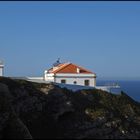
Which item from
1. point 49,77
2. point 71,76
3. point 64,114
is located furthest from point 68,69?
point 64,114

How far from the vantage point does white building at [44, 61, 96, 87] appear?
62094 millimetres

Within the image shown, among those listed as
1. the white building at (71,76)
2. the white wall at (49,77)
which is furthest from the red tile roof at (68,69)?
the white wall at (49,77)

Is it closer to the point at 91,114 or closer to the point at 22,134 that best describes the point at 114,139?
the point at 91,114

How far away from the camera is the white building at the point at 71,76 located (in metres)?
62.1

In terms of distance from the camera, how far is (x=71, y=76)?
62.8 m

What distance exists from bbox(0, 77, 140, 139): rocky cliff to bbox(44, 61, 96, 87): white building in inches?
502

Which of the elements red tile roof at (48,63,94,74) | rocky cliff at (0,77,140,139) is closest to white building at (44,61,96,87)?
red tile roof at (48,63,94,74)

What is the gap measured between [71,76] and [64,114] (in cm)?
1986

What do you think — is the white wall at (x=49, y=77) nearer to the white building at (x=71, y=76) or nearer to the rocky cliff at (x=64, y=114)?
the white building at (x=71, y=76)

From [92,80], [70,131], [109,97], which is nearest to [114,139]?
[70,131]

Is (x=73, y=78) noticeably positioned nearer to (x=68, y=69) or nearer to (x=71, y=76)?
(x=71, y=76)

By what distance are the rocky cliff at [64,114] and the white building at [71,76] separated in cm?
1275

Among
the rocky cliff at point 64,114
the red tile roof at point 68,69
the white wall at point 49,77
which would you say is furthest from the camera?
the red tile roof at point 68,69

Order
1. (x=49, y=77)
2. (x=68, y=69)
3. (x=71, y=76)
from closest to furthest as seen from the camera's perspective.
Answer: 1. (x=71, y=76)
2. (x=49, y=77)
3. (x=68, y=69)
